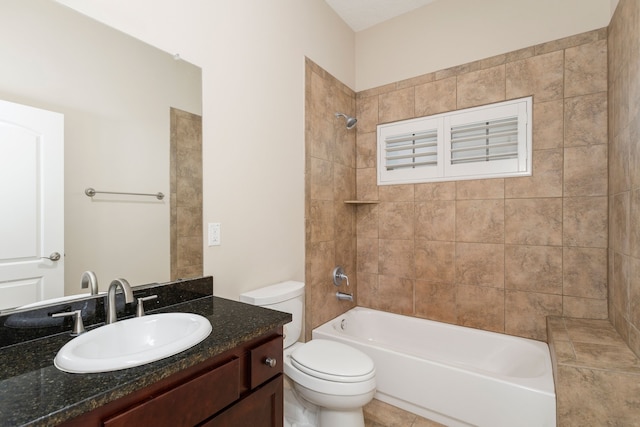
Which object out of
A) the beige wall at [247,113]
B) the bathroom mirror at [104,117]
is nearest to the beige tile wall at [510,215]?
the beige wall at [247,113]

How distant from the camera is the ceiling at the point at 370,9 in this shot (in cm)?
244

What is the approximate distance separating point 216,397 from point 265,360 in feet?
0.71

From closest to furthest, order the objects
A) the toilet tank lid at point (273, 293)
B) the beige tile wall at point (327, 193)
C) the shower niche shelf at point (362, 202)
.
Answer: the toilet tank lid at point (273, 293)
the beige tile wall at point (327, 193)
the shower niche shelf at point (362, 202)

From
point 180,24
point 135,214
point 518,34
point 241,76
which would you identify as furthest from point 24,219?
point 518,34

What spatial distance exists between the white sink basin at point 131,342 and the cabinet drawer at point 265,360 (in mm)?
191

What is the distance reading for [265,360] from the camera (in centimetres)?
110

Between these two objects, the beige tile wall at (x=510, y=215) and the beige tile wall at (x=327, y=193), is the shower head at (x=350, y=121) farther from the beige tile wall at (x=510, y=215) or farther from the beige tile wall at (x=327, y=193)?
the beige tile wall at (x=510, y=215)

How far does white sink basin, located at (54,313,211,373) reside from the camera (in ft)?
2.54

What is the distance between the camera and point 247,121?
1772 mm

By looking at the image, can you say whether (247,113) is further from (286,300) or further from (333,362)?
(333,362)

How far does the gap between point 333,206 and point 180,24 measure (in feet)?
5.10

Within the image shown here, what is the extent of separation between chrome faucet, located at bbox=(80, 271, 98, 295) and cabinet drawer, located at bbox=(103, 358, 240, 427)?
0.57 metres

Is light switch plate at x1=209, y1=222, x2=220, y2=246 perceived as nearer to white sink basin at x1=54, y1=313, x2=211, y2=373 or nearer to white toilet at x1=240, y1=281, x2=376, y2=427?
white toilet at x1=240, y1=281, x2=376, y2=427

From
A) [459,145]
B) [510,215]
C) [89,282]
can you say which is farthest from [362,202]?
[89,282]
